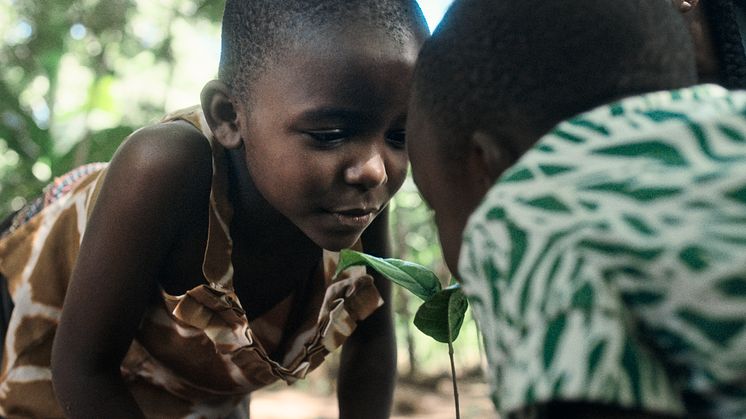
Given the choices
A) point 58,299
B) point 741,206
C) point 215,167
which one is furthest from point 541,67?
point 58,299

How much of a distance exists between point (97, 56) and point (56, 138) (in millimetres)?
1939

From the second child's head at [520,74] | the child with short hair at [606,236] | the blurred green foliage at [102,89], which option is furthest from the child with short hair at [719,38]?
the blurred green foliage at [102,89]

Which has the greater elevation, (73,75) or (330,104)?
(330,104)

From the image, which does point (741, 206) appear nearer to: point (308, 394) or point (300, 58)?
point (300, 58)

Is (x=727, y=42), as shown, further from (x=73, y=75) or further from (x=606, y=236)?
(x=73, y=75)

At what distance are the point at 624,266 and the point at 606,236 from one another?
0.03 meters

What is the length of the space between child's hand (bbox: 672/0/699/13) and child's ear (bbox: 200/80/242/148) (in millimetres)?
804

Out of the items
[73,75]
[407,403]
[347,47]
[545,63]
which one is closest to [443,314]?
[347,47]

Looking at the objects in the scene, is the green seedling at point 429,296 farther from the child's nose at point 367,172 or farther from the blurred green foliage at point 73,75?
the blurred green foliage at point 73,75

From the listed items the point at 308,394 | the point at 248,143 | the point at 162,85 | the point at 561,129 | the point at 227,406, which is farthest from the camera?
the point at 162,85

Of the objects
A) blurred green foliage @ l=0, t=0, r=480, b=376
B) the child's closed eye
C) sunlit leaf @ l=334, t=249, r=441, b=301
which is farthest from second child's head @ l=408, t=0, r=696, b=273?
blurred green foliage @ l=0, t=0, r=480, b=376

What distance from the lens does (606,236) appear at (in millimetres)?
704

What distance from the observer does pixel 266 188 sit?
4.92 ft

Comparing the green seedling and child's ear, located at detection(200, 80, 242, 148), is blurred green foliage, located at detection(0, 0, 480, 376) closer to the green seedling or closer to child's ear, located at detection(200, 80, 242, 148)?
child's ear, located at detection(200, 80, 242, 148)
